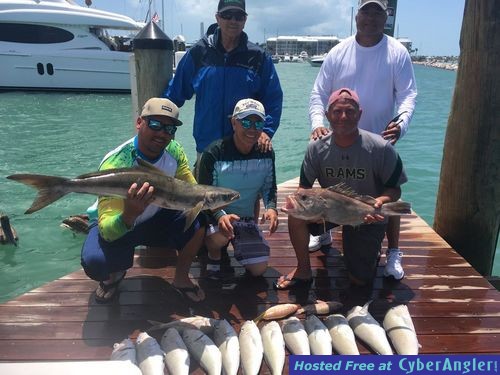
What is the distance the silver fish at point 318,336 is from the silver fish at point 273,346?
211 millimetres

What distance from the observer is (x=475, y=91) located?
4.48 m

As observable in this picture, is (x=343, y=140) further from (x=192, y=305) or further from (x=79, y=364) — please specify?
(x=79, y=364)

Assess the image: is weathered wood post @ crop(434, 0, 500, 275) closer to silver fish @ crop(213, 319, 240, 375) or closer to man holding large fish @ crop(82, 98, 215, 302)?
man holding large fish @ crop(82, 98, 215, 302)

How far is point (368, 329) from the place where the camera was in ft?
10.7

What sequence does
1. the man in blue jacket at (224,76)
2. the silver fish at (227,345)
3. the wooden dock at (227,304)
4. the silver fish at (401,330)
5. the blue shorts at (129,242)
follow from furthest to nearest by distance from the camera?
1. the man in blue jacket at (224,76)
2. the blue shorts at (129,242)
3. the wooden dock at (227,304)
4. the silver fish at (401,330)
5. the silver fish at (227,345)

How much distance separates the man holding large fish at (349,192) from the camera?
3.54 metres

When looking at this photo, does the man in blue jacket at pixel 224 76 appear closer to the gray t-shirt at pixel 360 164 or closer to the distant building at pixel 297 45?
the gray t-shirt at pixel 360 164

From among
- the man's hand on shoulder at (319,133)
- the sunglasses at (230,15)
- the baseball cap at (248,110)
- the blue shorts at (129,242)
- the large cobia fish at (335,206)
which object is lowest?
the blue shorts at (129,242)

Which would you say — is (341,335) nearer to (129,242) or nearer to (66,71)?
(129,242)

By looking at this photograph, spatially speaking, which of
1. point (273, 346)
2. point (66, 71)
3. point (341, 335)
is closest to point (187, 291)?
point (273, 346)

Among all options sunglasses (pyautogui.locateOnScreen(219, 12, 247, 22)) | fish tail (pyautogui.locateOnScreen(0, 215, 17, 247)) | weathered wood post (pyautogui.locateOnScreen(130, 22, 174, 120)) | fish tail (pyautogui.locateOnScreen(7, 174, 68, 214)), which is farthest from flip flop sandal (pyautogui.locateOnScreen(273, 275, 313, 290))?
fish tail (pyautogui.locateOnScreen(0, 215, 17, 247))

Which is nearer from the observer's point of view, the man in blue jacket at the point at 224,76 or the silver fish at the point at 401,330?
the silver fish at the point at 401,330

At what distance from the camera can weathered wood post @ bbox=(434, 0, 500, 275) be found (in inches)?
170

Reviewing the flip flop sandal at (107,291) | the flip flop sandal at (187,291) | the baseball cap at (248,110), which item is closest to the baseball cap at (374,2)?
the baseball cap at (248,110)
